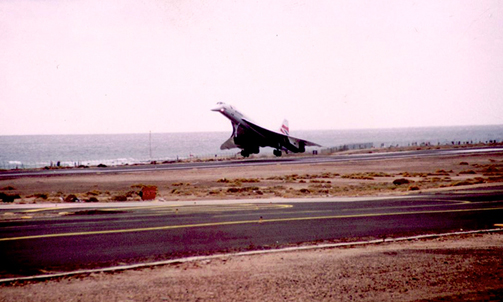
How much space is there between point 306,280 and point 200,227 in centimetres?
627

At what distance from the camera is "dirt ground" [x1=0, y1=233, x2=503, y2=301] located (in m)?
7.68

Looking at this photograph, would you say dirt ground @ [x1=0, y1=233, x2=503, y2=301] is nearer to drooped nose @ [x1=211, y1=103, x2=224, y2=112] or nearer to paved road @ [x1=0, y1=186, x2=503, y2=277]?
paved road @ [x1=0, y1=186, x2=503, y2=277]

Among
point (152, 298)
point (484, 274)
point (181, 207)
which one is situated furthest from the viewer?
point (181, 207)

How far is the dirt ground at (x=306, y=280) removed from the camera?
25.2 feet

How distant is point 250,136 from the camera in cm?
6850

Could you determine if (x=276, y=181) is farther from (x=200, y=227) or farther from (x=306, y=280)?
(x=306, y=280)

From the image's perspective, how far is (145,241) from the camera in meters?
12.1

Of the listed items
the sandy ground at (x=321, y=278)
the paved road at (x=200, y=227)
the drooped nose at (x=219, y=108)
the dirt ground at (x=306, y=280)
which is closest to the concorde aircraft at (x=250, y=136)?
the drooped nose at (x=219, y=108)

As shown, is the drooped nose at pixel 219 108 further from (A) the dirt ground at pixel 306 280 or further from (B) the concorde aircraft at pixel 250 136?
(A) the dirt ground at pixel 306 280

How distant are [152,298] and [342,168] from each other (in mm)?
47882

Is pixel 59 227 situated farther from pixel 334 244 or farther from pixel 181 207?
pixel 334 244

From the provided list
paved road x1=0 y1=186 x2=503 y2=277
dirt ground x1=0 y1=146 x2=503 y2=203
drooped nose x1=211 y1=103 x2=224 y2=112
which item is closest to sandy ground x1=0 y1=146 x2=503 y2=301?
paved road x1=0 y1=186 x2=503 y2=277

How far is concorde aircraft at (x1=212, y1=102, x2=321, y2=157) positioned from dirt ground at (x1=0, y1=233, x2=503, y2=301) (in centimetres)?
5208

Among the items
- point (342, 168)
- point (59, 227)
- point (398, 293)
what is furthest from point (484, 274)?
point (342, 168)
